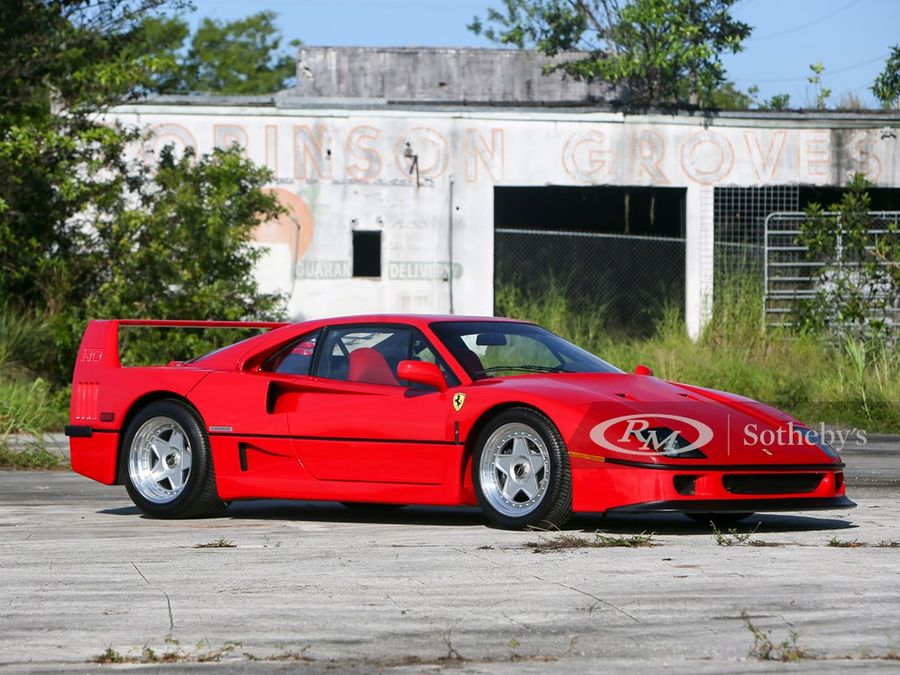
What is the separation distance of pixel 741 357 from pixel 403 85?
775 inches

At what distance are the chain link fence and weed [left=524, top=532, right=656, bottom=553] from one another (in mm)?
18373

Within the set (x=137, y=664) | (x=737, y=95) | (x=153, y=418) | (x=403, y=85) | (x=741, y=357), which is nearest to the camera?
(x=137, y=664)

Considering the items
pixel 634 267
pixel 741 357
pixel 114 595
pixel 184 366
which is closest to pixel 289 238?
pixel 634 267

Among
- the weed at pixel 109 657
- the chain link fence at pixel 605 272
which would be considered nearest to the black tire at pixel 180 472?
the weed at pixel 109 657

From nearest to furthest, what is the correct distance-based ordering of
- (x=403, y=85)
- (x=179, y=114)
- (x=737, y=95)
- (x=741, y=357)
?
(x=741, y=357) → (x=179, y=114) → (x=403, y=85) → (x=737, y=95)

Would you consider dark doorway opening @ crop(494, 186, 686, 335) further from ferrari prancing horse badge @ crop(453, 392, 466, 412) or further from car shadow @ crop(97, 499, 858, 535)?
ferrari prancing horse badge @ crop(453, 392, 466, 412)

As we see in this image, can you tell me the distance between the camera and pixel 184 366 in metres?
9.86

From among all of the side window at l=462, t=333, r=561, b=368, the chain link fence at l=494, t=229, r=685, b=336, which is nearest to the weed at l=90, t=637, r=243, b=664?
the side window at l=462, t=333, r=561, b=368

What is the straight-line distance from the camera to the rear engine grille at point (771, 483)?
8.18m

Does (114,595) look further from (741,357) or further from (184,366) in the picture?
(741,357)

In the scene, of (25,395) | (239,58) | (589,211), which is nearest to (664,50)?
(589,211)

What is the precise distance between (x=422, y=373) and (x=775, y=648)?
3863 millimetres

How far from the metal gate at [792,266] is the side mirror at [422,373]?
534 inches

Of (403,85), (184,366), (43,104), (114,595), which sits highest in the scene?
(403,85)
